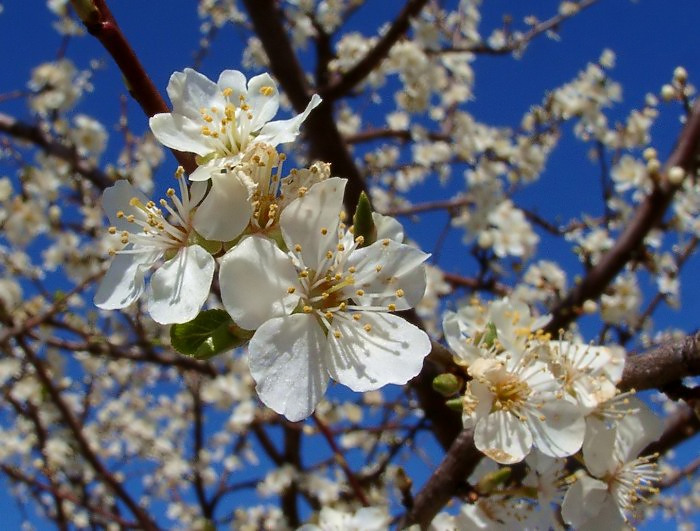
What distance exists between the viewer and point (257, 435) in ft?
14.1

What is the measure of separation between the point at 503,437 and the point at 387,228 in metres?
0.39

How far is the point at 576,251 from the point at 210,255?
215 cm

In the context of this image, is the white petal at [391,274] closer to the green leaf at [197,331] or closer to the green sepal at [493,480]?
the green leaf at [197,331]

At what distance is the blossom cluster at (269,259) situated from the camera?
774 millimetres

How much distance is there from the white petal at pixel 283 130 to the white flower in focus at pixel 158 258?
0.12m

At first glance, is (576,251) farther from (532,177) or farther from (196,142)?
(532,177)

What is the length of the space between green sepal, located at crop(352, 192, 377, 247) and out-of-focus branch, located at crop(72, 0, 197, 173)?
0.31m

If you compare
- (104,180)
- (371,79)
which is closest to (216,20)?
(371,79)

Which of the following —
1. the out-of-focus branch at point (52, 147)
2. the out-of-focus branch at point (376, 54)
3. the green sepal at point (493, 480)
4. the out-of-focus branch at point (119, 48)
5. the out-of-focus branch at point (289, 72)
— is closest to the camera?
the out-of-focus branch at point (119, 48)

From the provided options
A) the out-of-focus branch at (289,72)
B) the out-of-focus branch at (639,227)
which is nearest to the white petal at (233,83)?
the out-of-focus branch at (289,72)

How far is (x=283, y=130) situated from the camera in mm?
886

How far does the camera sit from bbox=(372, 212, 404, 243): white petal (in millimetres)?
950

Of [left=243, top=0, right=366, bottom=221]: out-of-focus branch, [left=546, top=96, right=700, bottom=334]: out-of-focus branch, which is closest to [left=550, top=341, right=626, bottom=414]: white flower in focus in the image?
[left=546, top=96, right=700, bottom=334]: out-of-focus branch

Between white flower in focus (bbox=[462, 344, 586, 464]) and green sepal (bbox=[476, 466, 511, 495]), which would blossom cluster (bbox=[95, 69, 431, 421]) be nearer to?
white flower in focus (bbox=[462, 344, 586, 464])
